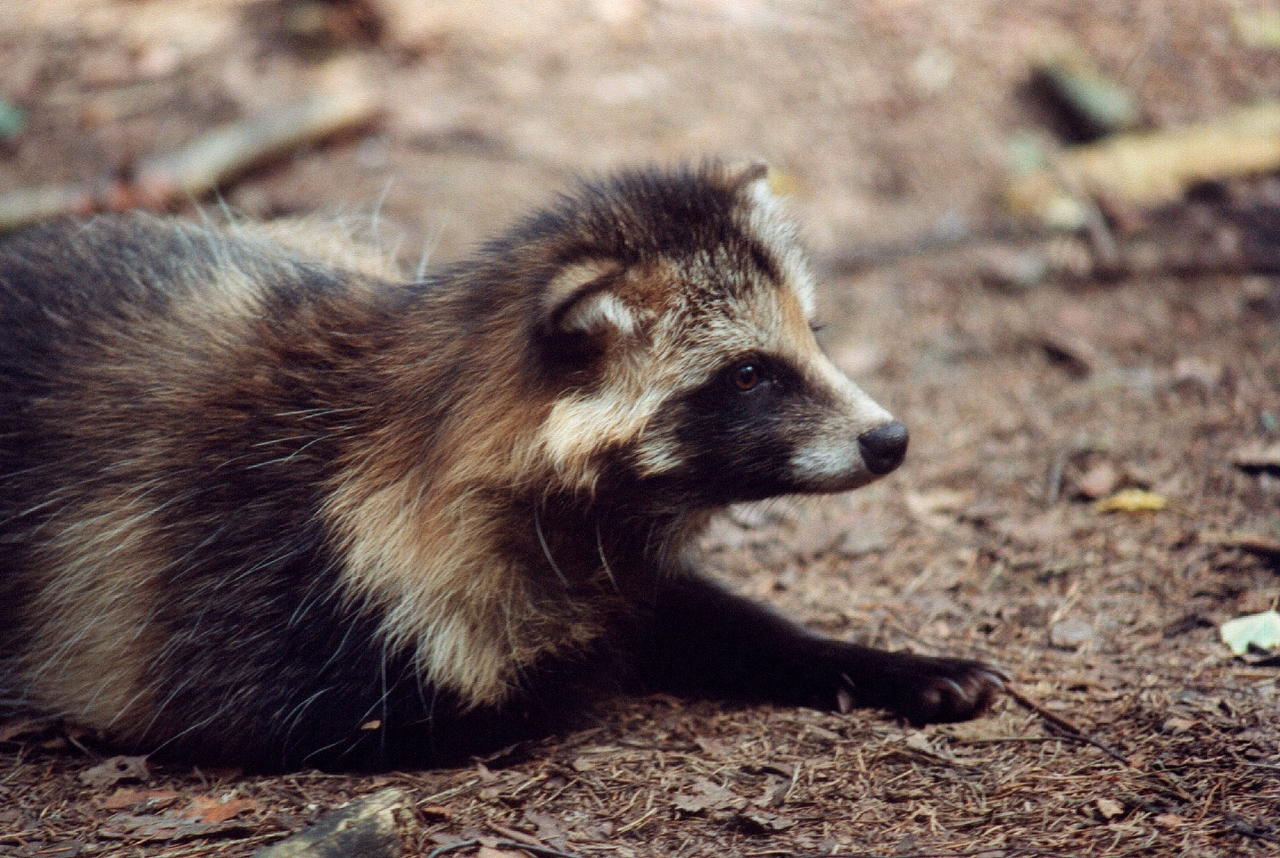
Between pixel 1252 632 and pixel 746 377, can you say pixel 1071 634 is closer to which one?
pixel 1252 632

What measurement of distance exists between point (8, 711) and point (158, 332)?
157cm

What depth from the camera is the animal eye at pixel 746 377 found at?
3.85 metres

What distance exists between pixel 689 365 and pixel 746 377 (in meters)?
0.23

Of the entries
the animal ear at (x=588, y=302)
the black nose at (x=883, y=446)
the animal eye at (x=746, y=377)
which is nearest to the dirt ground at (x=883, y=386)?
the black nose at (x=883, y=446)

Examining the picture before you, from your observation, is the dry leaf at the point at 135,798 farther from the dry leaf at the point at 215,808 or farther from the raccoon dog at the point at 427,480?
the raccoon dog at the point at 427,480

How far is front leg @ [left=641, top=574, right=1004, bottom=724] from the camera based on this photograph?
4008 mm

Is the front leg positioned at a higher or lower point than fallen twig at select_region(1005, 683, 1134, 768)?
higher

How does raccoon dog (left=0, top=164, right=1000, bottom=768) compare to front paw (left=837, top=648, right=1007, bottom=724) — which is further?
front paw (left=837, top=648, right=1007, bottom=724)

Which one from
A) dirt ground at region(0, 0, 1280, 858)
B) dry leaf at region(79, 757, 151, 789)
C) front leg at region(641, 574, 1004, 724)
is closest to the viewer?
dirt ground at region(0, 0, 1280, 858)

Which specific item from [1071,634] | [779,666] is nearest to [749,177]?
[779,666]

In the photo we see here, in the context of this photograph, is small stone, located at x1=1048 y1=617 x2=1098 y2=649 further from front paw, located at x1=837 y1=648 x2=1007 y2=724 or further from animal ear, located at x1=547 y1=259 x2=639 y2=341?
animal ear, located at x1=547 y1=259 x2=639 y2=341

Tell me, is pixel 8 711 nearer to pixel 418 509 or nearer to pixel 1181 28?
pixel 418 509

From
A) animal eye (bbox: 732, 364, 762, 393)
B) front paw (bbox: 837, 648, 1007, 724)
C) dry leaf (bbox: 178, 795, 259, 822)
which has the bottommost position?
front paw (bbox: 837, 648, 1007, 724)

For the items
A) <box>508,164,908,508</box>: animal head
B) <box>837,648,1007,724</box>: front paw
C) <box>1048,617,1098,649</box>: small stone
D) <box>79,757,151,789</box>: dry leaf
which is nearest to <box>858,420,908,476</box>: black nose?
<box>508,164,908,508</box>: animal head
